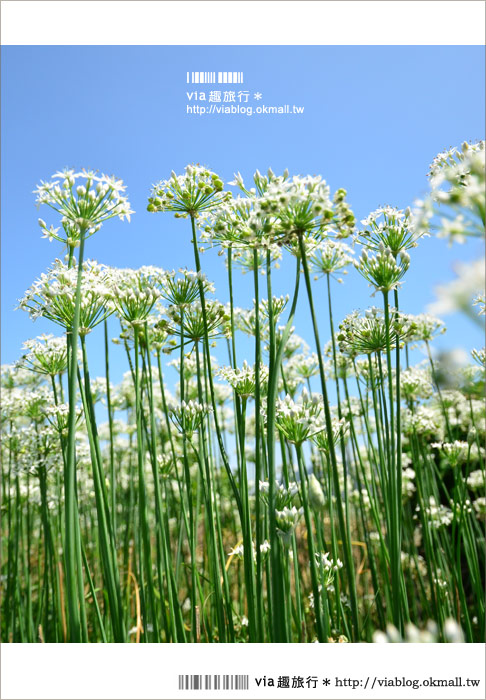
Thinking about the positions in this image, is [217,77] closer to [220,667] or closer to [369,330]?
[369,330]

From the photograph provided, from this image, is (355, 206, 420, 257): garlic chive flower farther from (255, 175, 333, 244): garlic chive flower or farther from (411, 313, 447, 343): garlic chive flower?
(411, 313, 447, 343): garlic chive flower

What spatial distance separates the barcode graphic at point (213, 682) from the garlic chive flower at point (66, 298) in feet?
4.59

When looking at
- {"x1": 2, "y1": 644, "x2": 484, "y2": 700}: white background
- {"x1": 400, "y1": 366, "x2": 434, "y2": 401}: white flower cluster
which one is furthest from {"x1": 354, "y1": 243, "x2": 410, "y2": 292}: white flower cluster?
{"x1": 400, "y1": 366, "x2": 434, "y2": 401}: white flower cluster

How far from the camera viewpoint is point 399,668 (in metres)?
1.61

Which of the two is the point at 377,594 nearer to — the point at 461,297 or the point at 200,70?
the point at 461,297

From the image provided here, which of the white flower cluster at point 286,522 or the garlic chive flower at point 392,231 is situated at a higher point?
the garlic chive flower at point 392,231

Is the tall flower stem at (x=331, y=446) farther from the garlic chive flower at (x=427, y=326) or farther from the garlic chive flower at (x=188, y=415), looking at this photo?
the garlic chive flower at (x=427, y=326)

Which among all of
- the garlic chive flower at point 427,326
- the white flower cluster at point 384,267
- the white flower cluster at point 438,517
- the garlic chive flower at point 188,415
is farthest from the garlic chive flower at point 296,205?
the white flower cluster at point 438,517

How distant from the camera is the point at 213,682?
168 cm

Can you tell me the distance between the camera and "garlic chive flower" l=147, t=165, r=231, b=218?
2.23 meters

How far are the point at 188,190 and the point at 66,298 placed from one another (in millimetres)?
746

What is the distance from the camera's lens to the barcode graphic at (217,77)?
217 cm

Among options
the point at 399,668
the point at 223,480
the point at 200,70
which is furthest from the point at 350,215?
the point at 223,480

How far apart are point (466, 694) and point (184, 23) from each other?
2770 mm
